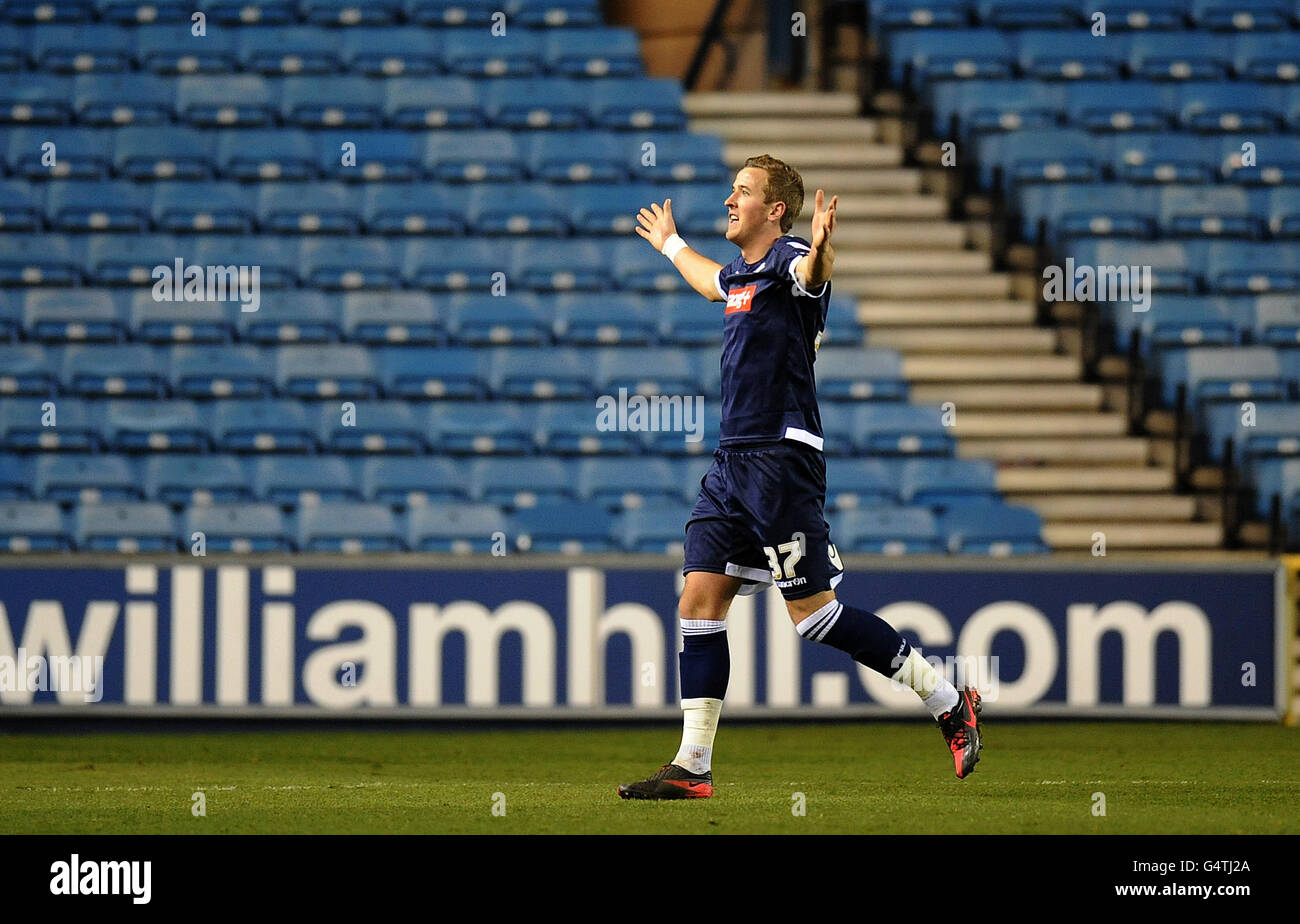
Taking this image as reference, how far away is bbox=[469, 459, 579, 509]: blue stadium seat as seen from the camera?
432 inches

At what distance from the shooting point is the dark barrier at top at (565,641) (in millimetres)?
9203

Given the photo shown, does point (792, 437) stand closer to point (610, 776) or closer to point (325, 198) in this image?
point (610, 776)

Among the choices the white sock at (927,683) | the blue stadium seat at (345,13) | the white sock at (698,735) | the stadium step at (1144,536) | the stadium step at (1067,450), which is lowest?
the white sock at (698,735)

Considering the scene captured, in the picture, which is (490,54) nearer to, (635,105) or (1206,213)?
(635,105)

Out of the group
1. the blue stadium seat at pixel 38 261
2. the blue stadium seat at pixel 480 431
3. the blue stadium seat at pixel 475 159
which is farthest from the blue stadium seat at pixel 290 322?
the blue stadium seat at pixel 475 159

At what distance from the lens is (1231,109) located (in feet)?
45.0

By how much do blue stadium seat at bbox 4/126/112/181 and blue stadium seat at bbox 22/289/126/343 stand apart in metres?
1.34

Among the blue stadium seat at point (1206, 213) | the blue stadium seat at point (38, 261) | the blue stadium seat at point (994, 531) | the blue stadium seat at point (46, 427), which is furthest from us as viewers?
the blue stadium seat at point (1206, 213)

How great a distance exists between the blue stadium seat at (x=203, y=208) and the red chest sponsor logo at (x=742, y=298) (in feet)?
26.0

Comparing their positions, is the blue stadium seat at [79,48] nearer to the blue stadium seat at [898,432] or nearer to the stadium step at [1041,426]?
the blue stadium seat at [898,432]

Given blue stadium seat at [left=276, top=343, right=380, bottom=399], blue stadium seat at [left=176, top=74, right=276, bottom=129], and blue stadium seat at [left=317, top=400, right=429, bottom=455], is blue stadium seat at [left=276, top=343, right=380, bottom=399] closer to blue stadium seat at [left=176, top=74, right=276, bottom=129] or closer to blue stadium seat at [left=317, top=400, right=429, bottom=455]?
blue stadium seat at [left=317, top=400, right=429, bottom=455]

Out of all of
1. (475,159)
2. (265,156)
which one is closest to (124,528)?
(265,156)

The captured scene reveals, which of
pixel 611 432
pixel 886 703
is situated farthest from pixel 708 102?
pixel 886 703

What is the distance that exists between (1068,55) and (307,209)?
6027 millimetres
